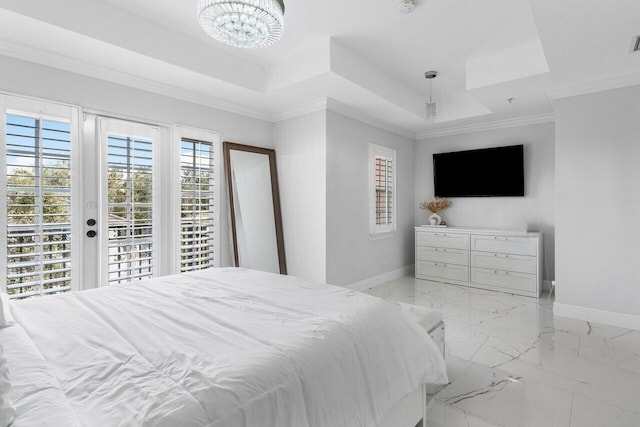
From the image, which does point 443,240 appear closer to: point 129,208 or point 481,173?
point 481,173

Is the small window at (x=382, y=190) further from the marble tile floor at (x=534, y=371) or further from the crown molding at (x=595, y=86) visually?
the crown molding at (x=595, y=86)

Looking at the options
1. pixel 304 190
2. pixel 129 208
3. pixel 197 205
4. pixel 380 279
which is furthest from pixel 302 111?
pixel 380 279

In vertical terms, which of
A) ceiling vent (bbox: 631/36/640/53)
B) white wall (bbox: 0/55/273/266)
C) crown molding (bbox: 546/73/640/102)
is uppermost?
ceiling vent (bbox: 631/36/640/53)

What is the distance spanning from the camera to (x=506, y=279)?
454cm

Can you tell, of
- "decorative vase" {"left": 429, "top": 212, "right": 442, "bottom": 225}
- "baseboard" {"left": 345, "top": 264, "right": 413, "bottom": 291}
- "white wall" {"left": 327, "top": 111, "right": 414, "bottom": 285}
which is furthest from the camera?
"decorative vase" {"left": 429, "top": 212, "right": 442, "bottom": 225}

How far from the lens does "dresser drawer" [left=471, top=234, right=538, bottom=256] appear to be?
14.3ft

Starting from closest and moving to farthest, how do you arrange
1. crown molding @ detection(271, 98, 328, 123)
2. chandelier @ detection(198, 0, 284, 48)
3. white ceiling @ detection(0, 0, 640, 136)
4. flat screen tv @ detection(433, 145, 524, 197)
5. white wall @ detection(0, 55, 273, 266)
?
chandelier @ detection(198, 0, 284, 48)
white ceiling @ detection(0, 0, 640, 136)
white wall @ detection(0, 55, 273, 266)
crown molding @ detection(271, 98, 328, 123)
flat screen tv @ detection(433, 145, 524, 197)

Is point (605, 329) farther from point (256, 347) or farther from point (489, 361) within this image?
point (256, 347)

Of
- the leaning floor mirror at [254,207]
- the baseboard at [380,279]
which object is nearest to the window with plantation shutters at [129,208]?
the leaning floor mirror at [254,207]

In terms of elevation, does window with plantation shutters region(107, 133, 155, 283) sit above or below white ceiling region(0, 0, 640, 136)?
below

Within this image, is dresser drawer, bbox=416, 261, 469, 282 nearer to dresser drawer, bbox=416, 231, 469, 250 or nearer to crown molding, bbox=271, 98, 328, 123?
dresser drawer, bbox=416, 231, 469, 250

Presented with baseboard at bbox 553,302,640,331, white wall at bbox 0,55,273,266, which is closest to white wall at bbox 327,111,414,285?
white wall at bbox 0,55,273,266

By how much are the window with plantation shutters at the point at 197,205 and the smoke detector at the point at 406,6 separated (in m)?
2.48

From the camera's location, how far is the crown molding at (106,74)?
2.62 m
